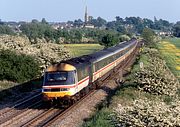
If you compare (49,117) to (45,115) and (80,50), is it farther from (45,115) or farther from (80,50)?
(80,50)

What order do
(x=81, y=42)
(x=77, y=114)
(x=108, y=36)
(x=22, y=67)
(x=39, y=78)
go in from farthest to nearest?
(x=81, y=42) < (x=108, y=36) < (x=39, y=78) < (x=22, y=67) < (x=77, y=114)

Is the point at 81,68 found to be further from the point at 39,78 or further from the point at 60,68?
the point at 39,78

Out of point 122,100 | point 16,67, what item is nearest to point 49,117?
point 122,100

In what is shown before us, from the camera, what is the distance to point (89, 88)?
31906 millimetres

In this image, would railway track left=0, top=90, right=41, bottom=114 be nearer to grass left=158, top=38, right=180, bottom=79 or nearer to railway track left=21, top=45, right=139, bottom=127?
railway track left=21, top=45, right=139, bottom=127

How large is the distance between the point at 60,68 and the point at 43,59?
18626mm

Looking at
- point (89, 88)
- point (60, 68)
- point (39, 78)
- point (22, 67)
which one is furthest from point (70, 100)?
point (39, 78)

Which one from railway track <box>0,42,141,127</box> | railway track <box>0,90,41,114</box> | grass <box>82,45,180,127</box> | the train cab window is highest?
the train cab window

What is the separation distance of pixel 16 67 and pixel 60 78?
12930mm

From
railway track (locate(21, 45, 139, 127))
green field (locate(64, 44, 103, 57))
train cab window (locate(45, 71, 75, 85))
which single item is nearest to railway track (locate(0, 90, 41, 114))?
railway track (locate(21, 45, 139, 127))

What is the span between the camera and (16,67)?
37438mm

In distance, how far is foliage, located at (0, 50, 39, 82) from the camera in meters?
36.8

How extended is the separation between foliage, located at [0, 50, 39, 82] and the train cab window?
1192 centimetres

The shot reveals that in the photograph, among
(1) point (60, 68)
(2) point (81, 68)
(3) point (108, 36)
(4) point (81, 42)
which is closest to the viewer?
(1) point (60, 68)
